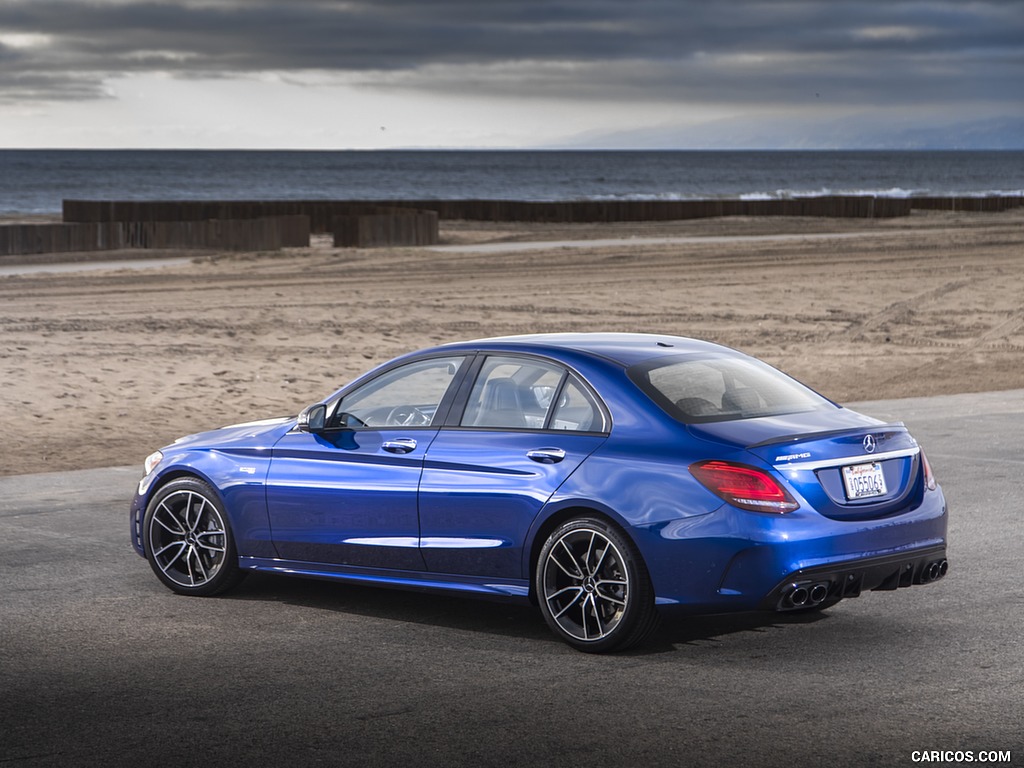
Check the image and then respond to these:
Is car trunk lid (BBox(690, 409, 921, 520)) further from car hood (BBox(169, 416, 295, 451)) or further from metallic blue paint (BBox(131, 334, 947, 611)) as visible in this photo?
car hood (BBox(169, 416, 295, 451))

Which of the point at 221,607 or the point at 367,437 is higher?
the point at 367,437

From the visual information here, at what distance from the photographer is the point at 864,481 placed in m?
7.19

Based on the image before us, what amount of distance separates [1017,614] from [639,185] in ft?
431

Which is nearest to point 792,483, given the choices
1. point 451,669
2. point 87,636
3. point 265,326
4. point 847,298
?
point 451,669

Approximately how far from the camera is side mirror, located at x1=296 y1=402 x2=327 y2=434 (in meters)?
8.28

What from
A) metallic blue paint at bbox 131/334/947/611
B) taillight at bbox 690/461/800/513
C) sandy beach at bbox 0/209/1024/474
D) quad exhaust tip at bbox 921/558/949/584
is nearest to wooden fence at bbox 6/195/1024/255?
sandy beach at bbox 0/209/1024/474

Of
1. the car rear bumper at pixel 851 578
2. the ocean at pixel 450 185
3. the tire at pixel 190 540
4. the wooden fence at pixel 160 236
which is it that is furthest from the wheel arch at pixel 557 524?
the ocean at pixel 450 185

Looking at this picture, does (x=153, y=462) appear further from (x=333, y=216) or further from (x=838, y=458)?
(x=333, y=216)

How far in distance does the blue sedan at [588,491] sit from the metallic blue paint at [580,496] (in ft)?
0.03

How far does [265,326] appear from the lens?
2402 cm

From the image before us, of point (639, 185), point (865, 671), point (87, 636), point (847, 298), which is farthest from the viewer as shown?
point (639, 185)

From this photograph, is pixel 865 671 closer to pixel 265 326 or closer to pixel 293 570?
pixel 293 570

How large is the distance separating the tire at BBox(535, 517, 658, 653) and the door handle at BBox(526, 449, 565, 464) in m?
0.30

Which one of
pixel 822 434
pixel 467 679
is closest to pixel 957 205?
pixel 822 434
